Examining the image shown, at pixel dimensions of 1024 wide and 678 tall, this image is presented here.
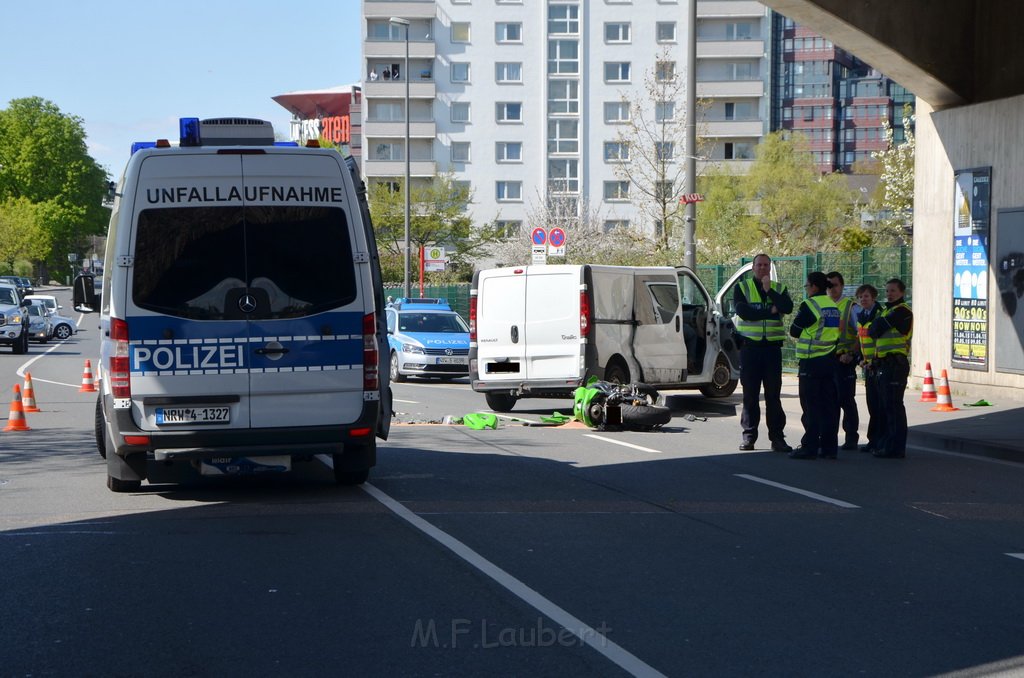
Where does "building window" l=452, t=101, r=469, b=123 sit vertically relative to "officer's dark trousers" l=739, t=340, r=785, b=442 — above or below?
above

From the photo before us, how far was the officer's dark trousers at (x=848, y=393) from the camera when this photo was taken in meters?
14.3

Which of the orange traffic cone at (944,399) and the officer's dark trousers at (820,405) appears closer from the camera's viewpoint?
the officer's dark trousers at (820,405)

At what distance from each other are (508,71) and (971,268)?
215 ft

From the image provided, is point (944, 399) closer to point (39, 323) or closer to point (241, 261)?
point (241, 261)

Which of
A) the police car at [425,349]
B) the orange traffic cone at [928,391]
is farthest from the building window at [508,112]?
the orange traffic cone at [928,391]

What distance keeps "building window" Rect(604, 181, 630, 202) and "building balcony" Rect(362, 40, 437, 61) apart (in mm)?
13543

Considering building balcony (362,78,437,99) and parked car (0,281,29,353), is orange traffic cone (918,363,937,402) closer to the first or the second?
parked car (0,281,29,353)

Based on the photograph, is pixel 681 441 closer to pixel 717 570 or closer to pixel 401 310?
pixel 717 570

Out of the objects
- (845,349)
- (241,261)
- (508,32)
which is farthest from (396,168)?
(241,261)

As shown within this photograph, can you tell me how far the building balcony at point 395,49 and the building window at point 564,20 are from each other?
24.7 ft

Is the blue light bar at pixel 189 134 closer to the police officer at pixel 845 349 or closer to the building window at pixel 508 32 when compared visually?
the police officer at pixel 845 349

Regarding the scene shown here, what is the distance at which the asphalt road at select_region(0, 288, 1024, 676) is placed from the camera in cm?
586

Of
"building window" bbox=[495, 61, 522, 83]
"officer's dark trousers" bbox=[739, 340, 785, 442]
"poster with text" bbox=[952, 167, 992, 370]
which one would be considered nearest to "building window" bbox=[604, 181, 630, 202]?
"building window" bbox=[495, 61, 522, 83]

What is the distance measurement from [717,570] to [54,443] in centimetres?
959
